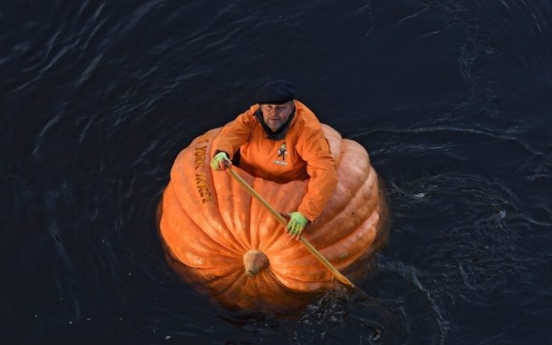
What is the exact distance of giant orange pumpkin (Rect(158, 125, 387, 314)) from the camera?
10.4 metres

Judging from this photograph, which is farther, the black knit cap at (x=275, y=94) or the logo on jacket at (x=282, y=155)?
the logo on jacket at (x=282, y=155)

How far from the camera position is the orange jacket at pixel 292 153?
33.4ft

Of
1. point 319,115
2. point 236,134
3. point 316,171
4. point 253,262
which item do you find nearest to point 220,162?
point 236,134

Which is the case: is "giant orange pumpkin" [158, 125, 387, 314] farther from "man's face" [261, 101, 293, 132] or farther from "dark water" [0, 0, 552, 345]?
"man's face" [261, 101, 293, 132]

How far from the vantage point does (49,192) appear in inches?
504

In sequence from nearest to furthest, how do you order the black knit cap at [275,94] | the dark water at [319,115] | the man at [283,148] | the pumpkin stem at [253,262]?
the black knit cap at [275,94]
the man at [283,148]
the pumpkin stem at [253,262]
the dark water at [319,115]

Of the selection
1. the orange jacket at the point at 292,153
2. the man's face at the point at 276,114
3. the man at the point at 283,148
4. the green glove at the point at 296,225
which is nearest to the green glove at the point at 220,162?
the man at the point at 283,148

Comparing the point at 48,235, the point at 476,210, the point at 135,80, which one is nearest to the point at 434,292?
the point at 476,210

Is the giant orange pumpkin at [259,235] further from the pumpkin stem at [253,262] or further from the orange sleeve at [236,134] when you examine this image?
the orange sleeve at [236,134]

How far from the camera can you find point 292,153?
1070 centimetres

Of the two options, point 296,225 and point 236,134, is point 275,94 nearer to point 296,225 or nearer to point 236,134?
point 236,134

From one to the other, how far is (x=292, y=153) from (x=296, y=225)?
111 centimetres

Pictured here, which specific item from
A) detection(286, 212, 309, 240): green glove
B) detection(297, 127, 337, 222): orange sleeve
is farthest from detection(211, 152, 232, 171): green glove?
detection(286, 212, 309, 240): green glove

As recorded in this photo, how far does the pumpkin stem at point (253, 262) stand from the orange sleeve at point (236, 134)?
4.04 ft
